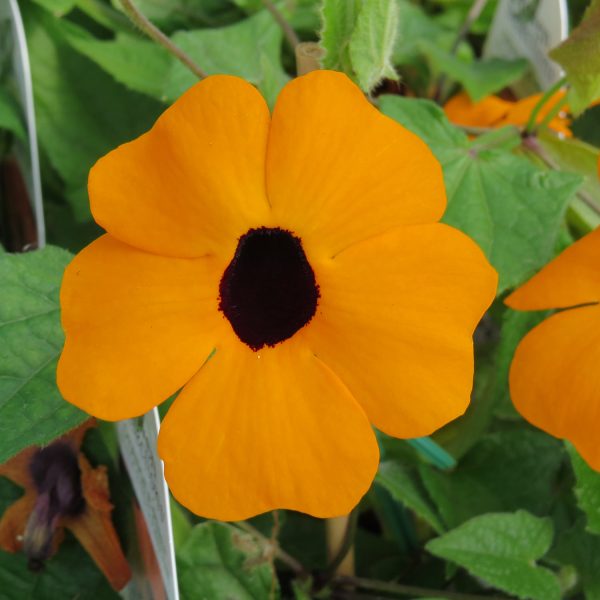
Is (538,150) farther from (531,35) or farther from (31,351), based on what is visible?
(31,351)

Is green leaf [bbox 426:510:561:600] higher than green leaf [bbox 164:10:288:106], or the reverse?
green leaf [bbox 164:10:288:106]

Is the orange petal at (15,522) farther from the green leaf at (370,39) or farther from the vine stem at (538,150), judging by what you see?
the vine stem at (538,150)

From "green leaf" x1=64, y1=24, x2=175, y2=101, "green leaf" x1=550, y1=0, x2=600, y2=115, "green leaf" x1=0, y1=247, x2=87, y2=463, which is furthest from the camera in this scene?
"green leaf" x1=64, y1=24, x2=175, y2=101

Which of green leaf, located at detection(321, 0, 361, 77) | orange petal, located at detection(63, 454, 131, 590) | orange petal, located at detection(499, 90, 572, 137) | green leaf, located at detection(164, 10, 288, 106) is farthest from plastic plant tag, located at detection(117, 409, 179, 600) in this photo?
orange petal, located at detection(499, 90, 572, 137)

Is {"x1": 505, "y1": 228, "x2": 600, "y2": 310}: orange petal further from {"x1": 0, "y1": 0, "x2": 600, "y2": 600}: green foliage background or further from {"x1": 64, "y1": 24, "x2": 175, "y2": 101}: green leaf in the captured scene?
{"x1": 64, "y1": 24, "x2": 175, "y2": 101}: green leaf

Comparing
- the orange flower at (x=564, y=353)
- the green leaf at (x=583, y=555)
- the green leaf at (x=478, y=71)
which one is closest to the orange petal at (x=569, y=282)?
the orange flower at (x=564, y=353)

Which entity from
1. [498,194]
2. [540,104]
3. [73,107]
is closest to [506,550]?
[498,194]
